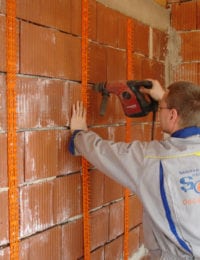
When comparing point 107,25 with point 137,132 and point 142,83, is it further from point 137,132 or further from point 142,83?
point 137,132

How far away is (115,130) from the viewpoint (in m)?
2.43

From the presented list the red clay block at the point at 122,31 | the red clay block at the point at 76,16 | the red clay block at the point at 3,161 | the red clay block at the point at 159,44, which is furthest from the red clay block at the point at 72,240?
the red clay block at the point at 159,44

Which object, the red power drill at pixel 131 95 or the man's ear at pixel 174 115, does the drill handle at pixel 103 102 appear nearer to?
the red power drill at pixel 131 95

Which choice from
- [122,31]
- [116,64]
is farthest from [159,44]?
[116,64]

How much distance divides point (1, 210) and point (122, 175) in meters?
0.59

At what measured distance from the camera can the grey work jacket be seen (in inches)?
65.7

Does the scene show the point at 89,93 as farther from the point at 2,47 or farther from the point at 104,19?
the point at 2,47

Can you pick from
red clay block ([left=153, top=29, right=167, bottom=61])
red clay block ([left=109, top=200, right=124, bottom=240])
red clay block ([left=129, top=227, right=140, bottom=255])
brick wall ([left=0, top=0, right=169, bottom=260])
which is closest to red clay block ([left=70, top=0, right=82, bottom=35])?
brick wall ([left=0, top=0, right=169, bottom=260])

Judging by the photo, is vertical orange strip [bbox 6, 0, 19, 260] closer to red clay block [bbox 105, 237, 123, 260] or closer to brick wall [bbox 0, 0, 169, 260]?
brick wall [bbox 0, 0, 169, 260]

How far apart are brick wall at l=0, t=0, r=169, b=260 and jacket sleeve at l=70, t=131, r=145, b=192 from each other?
6.6 inches

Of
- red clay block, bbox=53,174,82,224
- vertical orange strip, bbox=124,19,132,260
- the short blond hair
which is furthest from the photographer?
vertical orange strip, bbox=124,19,132,260

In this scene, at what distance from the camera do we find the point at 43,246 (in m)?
1.83

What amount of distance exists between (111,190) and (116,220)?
0.73 feet

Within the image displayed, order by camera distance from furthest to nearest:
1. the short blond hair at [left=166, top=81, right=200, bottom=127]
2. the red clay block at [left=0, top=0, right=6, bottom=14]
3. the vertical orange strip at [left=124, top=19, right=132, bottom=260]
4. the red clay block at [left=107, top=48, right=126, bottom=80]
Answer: the vertical orange strip at [left=124, top=19, right=132, bottom=260] < the red clay block at [left=107, top=48, right=126, bottom=80] < the short blond hair at [left=166, top=81, right=200, bottom=127] < the red clay block at [left=0, top=0, right=6, bottom=14]
